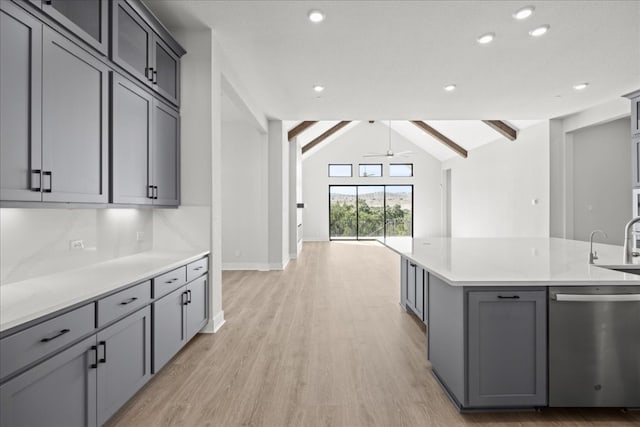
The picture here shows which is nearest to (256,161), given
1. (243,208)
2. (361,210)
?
(243,208)

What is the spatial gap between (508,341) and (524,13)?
112 inches

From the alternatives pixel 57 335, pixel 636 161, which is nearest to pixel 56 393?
pixel 57 335

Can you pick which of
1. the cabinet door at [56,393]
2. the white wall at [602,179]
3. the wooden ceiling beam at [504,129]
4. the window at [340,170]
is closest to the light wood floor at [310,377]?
the cabinet door at [56,393]

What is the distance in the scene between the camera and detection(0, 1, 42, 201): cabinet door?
1602 millimetres

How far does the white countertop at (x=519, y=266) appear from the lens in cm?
201

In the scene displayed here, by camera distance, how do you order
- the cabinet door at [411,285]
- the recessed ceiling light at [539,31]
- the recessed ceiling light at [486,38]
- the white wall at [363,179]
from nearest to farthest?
the recessed ceiling light at [539,31]
the recessed ceiling light at [486,38]
the cabinet door at [411,285]
the white wall at [363,179]

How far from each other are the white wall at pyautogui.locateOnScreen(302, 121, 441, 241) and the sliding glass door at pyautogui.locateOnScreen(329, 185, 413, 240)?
0.23 metres

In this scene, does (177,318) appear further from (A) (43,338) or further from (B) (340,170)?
(B) (340,170)

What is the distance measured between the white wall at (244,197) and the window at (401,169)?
6.96m

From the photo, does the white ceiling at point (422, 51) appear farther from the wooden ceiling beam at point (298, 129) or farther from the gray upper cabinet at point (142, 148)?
the wooden ceiling beam at point (298, 129)

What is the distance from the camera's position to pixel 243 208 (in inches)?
282

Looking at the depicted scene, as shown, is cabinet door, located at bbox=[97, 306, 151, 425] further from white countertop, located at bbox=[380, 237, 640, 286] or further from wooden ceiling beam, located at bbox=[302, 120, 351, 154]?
wooden ceiling beam, located at bbox=[302, 120, 351, 154]

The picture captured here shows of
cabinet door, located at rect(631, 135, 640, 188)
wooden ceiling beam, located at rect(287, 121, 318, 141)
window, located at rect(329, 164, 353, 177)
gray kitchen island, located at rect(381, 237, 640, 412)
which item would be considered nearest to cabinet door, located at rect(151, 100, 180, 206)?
gray kitchen island, located at rect(381, 237, 640, 412)

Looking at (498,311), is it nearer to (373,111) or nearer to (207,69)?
(207,69)
